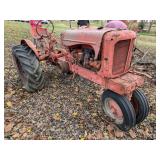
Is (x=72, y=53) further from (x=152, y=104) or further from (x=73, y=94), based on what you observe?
(x=152, y=104)

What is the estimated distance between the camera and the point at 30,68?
409 centimetres

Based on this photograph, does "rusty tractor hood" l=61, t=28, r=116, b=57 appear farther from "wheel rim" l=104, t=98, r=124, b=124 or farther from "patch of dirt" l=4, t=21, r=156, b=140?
"patch of dirt" l=4, t=21, r=156, b=140

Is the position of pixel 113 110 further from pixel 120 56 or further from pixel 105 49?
pixel 105 49

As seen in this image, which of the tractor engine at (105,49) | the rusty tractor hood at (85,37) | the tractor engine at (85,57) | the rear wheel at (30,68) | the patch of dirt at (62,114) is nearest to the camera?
the tractor engine at (105,49)

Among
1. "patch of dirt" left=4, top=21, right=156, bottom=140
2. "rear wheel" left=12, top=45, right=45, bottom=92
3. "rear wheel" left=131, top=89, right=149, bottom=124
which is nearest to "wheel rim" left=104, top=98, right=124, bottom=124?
"patch of dirt" left=4, top=21, right=156, bottom=140

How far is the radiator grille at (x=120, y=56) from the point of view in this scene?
3.29m

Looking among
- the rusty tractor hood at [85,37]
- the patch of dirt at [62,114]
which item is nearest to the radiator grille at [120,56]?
the rusty tractor hood at [85,37]

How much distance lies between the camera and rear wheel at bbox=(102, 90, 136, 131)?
317 centimetres

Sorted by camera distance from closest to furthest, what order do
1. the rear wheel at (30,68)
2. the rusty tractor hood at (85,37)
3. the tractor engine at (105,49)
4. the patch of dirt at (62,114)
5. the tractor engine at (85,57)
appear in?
the tractor engine at (105,49), the rusty tractor hood at (85,37), the patch of dirt at (62,114), the tractor engine at (85,57), the rear wheel at (30,68)

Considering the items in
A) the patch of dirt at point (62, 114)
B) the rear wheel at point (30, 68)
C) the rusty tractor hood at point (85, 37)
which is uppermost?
the rusty tractor hood at point (85, 37)

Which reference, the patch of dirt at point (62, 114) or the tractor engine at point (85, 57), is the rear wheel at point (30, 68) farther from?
the tractor engine at point (85, 57)

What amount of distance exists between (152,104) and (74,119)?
1733 mm

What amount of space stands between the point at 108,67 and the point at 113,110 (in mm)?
720

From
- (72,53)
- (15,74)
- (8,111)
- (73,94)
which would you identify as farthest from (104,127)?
(15,74)
